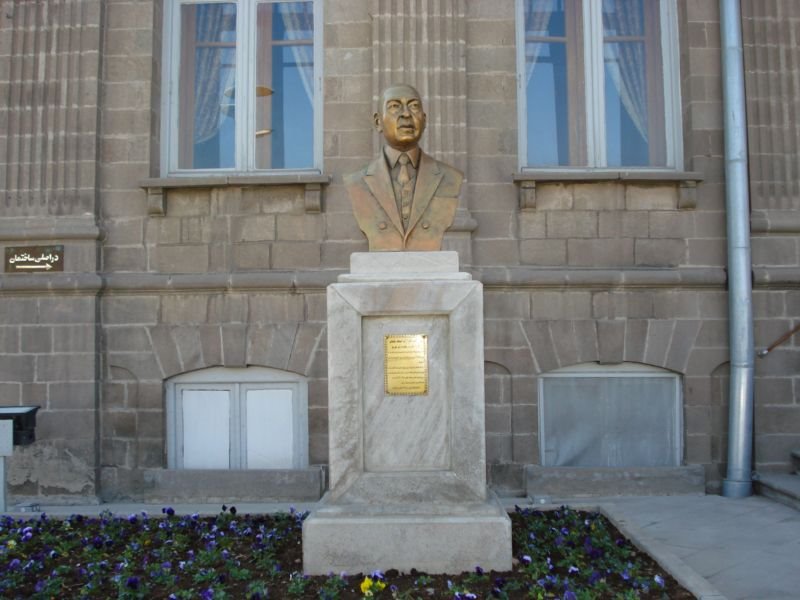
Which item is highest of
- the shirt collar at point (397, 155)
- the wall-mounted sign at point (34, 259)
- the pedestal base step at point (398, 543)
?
the shirt collar at point (397, 155)

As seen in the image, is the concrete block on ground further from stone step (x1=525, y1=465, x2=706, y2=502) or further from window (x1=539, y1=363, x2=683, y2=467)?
window (x1=539, y1=363, x2=683, y2=467)

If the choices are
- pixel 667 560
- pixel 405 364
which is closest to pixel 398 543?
pixel 405 364

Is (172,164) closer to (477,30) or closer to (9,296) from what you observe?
(9,296)

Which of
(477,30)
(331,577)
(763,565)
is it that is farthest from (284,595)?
(477,30)

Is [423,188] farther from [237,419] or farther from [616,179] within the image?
[237,419]

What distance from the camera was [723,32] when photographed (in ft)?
27.6

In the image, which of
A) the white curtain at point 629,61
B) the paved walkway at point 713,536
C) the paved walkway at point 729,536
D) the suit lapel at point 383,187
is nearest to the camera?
the paved walkway at point 713,536

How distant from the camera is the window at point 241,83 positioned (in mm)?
9039

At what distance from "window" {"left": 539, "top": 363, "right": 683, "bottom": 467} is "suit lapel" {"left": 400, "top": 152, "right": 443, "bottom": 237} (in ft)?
11.3

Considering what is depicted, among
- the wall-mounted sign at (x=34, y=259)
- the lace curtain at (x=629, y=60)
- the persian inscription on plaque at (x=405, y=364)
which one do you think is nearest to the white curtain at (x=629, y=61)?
the lace curtain at (x=629, y=60)

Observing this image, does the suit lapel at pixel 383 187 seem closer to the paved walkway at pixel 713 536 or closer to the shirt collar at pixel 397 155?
the shirt collar at pixel 397 155

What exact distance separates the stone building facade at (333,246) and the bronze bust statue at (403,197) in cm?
267

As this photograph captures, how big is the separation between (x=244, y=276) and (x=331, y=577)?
4.11 m

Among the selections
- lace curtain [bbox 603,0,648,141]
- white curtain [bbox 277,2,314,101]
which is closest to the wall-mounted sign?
white curtain [bbox 277,2,314,101]
